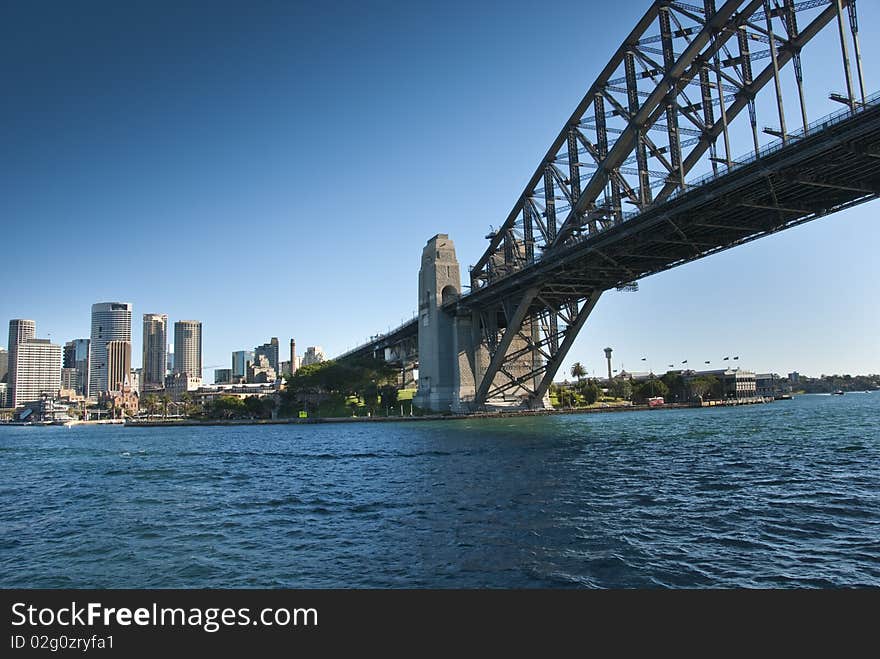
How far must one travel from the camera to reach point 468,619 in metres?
7.99

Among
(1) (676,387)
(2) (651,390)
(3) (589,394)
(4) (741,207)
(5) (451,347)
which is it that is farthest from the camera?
(1) (676,387)

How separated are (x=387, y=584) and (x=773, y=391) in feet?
649

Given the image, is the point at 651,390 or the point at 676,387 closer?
the point at 651,390

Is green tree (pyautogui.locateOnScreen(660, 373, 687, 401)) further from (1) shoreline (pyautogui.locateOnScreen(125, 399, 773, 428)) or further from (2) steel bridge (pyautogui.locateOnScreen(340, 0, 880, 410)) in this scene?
(2) steel bridge (pyautogui.locateOnScreen(340, 0, 880, 410))

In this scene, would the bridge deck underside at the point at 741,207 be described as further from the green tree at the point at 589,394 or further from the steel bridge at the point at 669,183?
the green tree at the point at 589,394

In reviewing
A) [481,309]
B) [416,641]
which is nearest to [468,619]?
[416,641]

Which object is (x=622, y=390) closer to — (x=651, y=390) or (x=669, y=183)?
(x=651, y=390)

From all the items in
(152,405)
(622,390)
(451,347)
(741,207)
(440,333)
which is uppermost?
(741,207)

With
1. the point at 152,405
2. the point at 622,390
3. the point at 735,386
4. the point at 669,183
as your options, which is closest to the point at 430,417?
the point at 669,183

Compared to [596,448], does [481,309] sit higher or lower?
higher

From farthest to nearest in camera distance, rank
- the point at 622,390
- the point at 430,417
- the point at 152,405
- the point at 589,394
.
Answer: the point at 152,405, the point at 622,390, the point at 589,394, the point at 430,417

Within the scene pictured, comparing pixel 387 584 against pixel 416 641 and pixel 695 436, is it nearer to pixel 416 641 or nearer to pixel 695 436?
pixel 416 641

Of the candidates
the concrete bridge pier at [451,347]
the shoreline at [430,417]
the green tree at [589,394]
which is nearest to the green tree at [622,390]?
the green tree at [589,394]

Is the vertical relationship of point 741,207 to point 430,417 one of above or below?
above
